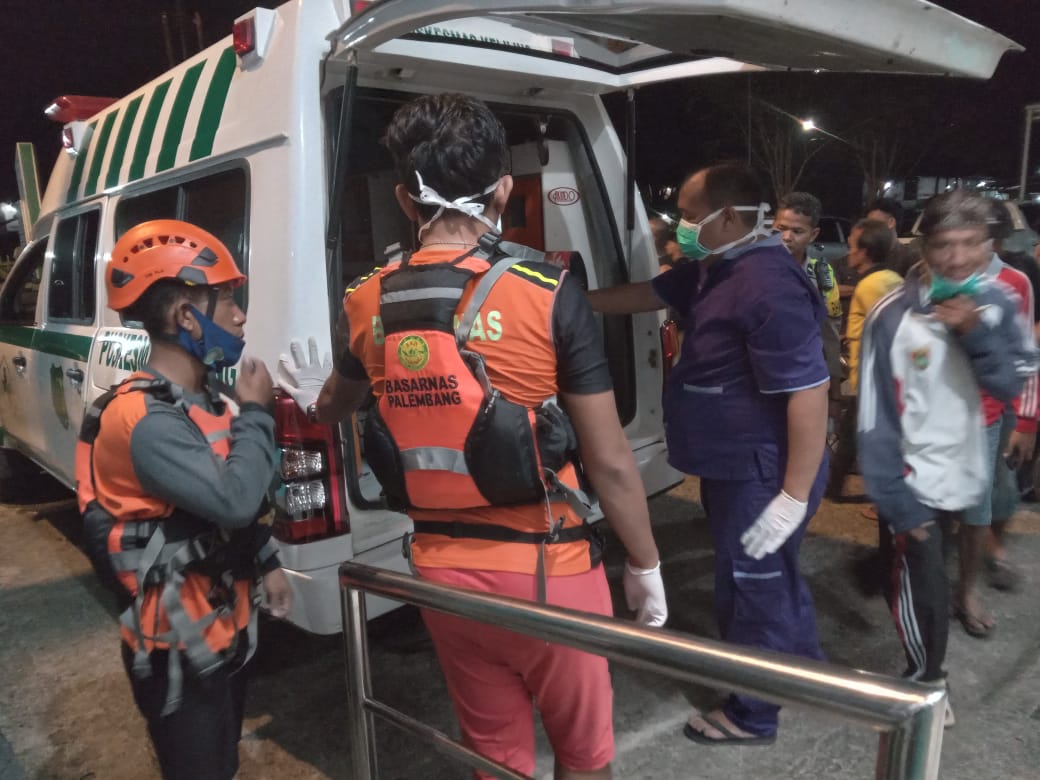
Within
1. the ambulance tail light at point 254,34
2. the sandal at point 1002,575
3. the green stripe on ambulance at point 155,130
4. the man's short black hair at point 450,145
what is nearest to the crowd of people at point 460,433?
the man's short black hair at point 450,145

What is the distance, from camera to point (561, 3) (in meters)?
1.33

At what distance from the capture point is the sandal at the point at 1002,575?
3.54 m

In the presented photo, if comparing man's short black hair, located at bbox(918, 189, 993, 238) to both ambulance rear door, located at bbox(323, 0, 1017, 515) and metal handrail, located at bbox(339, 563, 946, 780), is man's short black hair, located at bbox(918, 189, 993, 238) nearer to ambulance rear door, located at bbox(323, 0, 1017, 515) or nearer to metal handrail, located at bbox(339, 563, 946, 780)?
ambulance rear door, located at bbox(323, 0, 1017, 515)

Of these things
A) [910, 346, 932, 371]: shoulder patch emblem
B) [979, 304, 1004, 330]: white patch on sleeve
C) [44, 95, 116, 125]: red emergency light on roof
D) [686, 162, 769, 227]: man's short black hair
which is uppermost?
[44, 95, 116, 125]: red emergency light on roof

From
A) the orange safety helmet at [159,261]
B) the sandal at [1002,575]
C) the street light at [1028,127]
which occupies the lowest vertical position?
the sandal at [1002,575]

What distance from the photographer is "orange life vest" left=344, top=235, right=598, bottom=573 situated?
1.41 metres

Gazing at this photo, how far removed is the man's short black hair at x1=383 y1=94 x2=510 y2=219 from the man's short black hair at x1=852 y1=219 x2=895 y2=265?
332 cm

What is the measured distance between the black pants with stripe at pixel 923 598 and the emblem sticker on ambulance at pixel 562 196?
197 cm

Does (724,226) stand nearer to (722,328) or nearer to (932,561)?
(722,328)

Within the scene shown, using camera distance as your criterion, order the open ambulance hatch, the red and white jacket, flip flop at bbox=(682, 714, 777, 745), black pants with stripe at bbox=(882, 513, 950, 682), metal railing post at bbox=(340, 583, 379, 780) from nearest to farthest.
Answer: the open ambulance hatch
metal railing post at bbox=(340, 583, 379, 780)
black pants with stripe at bbox=(882, 513, 950, 682)
flip flop at bbox=(682, 714, 777, 745)
the red and white jacket

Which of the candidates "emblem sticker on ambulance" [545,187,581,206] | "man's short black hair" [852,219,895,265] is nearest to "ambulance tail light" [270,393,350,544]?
"emblem sticker on ambulance" [545,187,581,206]

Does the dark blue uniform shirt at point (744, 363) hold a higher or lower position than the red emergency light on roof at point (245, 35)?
lower

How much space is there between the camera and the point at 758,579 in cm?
237

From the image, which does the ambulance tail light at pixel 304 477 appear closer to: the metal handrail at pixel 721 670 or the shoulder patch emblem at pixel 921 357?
the metal handrail at pixel 721 670
